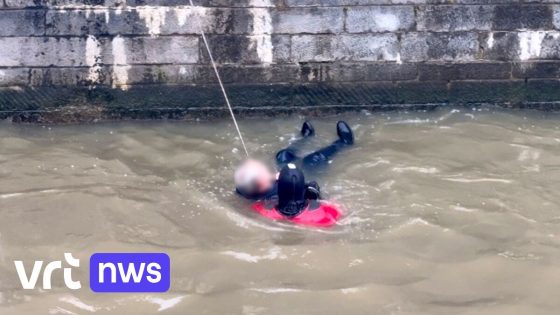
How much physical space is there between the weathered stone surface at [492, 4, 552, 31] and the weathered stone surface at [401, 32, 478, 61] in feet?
0.98

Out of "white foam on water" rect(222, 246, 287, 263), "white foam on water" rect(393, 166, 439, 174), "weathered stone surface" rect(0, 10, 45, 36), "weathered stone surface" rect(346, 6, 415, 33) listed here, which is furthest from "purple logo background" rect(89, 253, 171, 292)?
"weathered stone surface" rect(346, 6, 415, 33)

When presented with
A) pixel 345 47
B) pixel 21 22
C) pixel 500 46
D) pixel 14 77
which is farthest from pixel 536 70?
pixel 14 77

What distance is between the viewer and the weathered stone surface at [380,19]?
737 cm

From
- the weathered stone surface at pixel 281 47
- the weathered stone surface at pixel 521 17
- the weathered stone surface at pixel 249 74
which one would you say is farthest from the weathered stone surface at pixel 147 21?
the weathered stone surface at pixel 521 17

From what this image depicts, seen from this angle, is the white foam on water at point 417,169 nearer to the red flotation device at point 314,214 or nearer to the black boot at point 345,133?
the black boot at point 345,133

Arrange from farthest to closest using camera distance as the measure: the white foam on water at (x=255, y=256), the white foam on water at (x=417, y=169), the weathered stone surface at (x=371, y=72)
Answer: the weathered stone surface at (x=371, y=72) < the white foam on water at (x=417, y=169) < the white foam on water at (x=255, y=256)

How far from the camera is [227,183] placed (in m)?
6.14

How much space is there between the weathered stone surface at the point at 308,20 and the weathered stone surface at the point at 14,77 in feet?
8.55

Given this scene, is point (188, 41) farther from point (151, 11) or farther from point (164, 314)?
point (164, 314)

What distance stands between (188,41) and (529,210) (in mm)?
3751

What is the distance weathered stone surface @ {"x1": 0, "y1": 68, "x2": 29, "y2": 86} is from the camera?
7.35m

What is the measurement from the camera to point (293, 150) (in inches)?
270

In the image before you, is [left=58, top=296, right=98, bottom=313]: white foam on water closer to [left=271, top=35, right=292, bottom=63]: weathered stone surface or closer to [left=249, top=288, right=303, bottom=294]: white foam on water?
[left=249, top=288, right=303, bottom=294]: white foam on water

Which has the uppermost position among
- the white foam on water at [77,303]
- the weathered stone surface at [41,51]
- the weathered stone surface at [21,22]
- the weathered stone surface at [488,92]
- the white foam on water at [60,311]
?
the weathered stone surface at [21,22]
